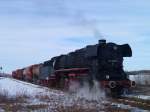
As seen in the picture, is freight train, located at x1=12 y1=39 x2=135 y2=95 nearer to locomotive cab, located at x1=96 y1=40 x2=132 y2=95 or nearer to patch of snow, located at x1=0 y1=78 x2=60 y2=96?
locomotive cab, located at x1=96 y1=40 x2=132 y2=95

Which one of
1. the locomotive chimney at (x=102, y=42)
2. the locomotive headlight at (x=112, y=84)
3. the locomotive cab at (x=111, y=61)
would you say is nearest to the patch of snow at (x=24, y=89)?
the locomotive cab at (x=111, y=61)

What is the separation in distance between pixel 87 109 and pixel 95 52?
11876 mm

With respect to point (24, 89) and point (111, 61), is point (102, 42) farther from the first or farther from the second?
point (24, 89)

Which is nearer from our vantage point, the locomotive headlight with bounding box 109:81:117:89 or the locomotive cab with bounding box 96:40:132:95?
the locomotive headlight with bounding box 109:81:117:89

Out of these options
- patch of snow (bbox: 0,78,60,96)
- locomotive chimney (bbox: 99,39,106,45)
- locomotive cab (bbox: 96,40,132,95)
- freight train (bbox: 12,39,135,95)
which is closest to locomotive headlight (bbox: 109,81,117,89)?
freight train (bbox: 12,39,135,95)

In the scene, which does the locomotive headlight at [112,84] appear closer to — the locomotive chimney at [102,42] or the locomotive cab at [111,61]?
the locomotive cab at [111,61]

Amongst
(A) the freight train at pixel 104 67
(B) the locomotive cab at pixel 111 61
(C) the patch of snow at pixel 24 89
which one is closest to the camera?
(A) the freight train at pixel 104 67

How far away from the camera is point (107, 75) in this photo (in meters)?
28.1

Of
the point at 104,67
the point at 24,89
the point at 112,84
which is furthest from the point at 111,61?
the point at 24,89

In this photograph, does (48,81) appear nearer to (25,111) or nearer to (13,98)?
(13,98)

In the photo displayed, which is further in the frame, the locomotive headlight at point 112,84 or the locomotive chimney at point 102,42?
the locomotive chimney at point 102,42

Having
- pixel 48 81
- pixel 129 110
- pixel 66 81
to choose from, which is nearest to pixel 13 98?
pixel 129 110

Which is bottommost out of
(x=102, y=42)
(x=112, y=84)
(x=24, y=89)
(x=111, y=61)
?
(x=24, y=89)

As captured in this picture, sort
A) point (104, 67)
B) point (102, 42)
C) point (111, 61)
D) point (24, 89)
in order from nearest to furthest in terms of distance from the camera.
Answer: point (104, 67) → point (111, 61) → point (102, 42) → point (24, 89)
